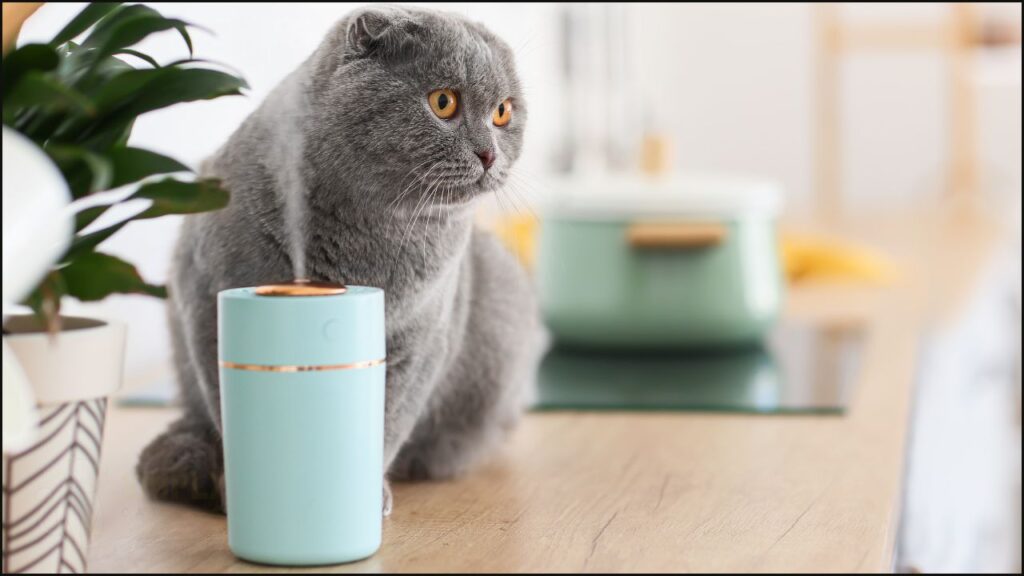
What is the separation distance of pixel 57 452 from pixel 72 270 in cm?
10

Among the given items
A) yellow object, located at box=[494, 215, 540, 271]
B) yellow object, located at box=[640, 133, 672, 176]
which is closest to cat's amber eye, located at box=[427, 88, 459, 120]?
yellow object, located at box=[640, 133, 672, 176]

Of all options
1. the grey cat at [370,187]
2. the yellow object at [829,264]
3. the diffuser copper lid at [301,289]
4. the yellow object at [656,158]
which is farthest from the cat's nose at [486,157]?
the yellow object at [829,264]

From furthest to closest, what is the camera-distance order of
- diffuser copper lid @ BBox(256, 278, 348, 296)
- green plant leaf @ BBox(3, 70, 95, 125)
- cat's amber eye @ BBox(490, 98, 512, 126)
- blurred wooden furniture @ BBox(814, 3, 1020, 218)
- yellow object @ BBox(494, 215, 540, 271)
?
blurred wooden furniture @ BBox(814, 3, 1020, 218)
yellow object @ BBox(494, 215, 540, 271)
cat's amber eye @ BBox(490, 98, 512, 126)
diffuser copper lid @ BBox(256, 278, 348, 296)
green plant leaf @ BBox(3, 70, 95, 125)

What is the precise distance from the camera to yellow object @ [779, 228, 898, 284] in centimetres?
208

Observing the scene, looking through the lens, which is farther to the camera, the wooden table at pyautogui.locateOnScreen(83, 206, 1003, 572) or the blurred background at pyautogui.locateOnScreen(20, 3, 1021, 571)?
the blurred background at pyautogui.locateOnScreen(20, 3, 1021, 571)

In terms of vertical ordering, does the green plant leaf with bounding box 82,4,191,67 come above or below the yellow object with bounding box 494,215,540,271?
above

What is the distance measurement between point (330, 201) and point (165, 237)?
0.85 ft

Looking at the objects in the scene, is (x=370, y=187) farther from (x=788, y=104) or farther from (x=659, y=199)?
(x=788, y=104)

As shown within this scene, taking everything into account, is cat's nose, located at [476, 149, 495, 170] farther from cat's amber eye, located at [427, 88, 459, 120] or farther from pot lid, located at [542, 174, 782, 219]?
pot lid, located at [542, 174, 782, 219]

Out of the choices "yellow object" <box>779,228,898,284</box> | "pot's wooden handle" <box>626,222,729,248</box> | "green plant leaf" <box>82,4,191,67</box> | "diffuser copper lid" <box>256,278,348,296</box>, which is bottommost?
"yellow object" <box>779,228,898,284</box>

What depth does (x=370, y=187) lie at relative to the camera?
2.37 ft

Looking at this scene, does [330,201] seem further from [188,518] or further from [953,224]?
[953,224]

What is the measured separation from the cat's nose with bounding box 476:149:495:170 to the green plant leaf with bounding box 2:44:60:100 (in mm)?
258

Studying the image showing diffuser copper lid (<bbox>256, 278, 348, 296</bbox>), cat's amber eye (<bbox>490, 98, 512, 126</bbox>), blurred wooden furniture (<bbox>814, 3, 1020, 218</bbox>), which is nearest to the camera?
diffuser copper lid (<bbox>256, 278, 348, 296</bbox>)
